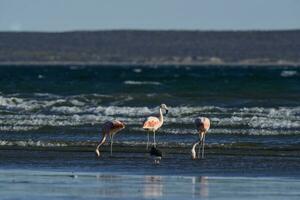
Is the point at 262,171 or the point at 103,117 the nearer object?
the point at 262,171

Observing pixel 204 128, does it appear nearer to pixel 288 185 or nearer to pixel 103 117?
pixel 288 185

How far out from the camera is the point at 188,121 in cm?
3186

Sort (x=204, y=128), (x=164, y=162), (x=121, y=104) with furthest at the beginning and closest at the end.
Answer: (x=121, y=104) → (x=204, y=128) → (x=164, y=162)

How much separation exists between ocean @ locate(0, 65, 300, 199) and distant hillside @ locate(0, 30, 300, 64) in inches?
4414

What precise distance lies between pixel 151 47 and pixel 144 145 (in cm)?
13995

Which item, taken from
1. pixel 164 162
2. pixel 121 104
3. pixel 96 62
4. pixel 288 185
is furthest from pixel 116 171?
pixel 96 62

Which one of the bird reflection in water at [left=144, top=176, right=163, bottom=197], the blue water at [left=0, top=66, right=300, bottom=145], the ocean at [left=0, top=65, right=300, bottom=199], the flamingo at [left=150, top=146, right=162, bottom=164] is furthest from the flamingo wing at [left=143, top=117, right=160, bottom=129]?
the bird reflection in water at [left=144, top=176, right=163, bottom=197]

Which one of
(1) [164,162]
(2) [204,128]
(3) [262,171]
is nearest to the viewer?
(3) [262,171]

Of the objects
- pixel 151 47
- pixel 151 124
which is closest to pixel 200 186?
pixel 151 124

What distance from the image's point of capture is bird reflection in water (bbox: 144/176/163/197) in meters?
17.8

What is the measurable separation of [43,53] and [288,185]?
A: 14443cm

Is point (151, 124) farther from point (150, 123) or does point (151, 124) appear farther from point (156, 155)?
point (156, 155)

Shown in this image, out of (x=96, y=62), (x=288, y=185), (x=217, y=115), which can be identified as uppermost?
(x=96, y=62)

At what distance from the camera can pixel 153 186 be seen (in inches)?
741
